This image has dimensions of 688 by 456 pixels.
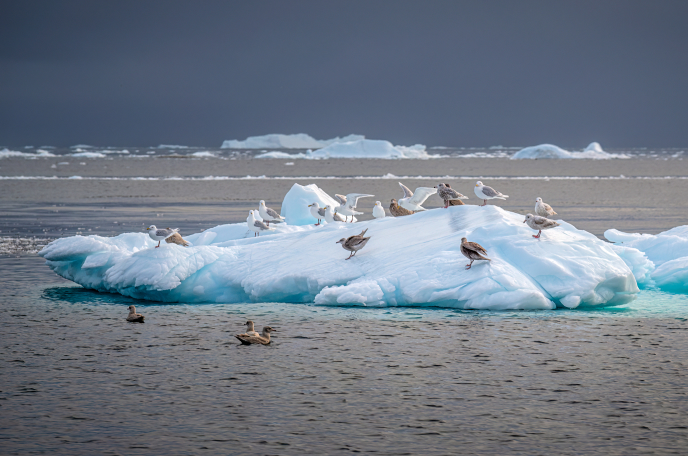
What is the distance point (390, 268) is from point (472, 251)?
5.61ft

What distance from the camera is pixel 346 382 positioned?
9742mm

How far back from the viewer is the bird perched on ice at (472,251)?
1395cm

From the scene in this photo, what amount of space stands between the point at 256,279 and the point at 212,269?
117 cm

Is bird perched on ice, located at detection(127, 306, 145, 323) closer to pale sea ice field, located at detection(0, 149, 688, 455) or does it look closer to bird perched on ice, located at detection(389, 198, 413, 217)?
pale sea ice field, located at detection(0, 149, 688, 455)

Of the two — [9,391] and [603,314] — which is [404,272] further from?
[9,391]

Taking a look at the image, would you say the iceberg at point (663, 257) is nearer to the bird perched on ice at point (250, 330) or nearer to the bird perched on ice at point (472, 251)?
the bird perched on ice at point (472, 251)

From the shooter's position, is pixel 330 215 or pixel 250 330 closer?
pixel 250 330

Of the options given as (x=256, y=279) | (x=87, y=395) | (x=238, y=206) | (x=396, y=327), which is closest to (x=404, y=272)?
(x=396, y=327)

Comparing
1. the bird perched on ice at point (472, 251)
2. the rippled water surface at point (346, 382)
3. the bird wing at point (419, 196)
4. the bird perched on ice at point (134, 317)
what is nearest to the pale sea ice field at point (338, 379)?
the rippled water surface at point (346, 382)

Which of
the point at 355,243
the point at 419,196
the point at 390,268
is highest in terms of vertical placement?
the point at 419,196

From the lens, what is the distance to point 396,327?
12500mm

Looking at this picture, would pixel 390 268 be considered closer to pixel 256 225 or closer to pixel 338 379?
pixel 338 379

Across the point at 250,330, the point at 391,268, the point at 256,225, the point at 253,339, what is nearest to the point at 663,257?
the point at 391,268

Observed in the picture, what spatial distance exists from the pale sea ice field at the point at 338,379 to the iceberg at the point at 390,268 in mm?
418
